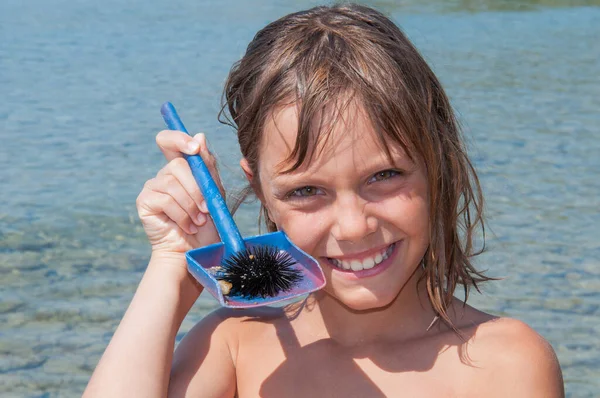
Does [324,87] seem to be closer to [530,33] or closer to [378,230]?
[378,230]

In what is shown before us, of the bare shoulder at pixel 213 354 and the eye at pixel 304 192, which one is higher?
the eye at pixel 304 192

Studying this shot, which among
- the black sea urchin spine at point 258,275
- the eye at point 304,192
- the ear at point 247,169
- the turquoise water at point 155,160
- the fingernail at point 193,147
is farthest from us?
the turquoise water at point 155,160

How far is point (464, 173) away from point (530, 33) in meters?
9.36

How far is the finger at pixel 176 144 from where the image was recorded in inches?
94.7

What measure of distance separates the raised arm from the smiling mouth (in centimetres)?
41

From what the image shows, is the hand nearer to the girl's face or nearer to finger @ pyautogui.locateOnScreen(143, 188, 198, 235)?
finger @ pyautogui.locateOnScreen(143, 188, 198, 235)

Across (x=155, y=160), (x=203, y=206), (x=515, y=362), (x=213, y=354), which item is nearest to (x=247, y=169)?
(x=203, y=206)

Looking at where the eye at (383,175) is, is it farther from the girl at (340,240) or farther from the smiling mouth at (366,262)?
the smiling mouth at (366,262)

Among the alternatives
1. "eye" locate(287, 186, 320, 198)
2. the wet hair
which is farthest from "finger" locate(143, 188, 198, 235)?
"eye" locate(287, 186, 320, 198)

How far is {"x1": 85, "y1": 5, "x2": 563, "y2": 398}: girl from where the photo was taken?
2232 millimetres

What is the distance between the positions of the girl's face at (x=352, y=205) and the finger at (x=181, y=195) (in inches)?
8.1

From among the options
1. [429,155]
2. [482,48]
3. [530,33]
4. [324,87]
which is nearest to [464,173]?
[429,155]

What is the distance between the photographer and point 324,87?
224 cm

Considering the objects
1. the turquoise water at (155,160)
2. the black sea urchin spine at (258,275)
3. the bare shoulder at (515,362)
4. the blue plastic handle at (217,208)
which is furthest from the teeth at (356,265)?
the turquoise water at (155,160)
